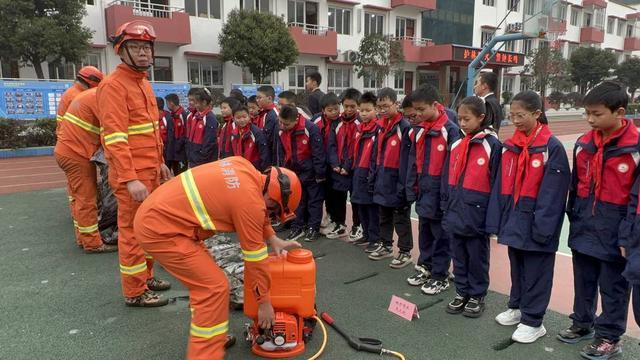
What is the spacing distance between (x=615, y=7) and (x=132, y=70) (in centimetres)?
5247

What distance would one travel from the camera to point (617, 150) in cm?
266

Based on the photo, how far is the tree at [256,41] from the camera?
711 inches

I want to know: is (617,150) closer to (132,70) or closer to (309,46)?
(132,70)

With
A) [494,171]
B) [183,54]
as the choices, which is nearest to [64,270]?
[494,171]

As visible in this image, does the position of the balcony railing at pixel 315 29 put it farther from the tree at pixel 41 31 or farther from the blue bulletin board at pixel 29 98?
the blue bulletin board at pixel 29 98

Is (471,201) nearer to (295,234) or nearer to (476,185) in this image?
(476,185)

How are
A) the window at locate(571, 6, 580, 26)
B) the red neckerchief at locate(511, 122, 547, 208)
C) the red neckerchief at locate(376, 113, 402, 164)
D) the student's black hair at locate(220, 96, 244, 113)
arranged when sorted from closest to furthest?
the red neckerchief at locate(511, 122, 547, 208) → the red neckerchief at locate(376, 113, 402, 164) → the student's black hair at locate(220, 96, 244, 113) → the window at locate(571, 6, 580, 26)

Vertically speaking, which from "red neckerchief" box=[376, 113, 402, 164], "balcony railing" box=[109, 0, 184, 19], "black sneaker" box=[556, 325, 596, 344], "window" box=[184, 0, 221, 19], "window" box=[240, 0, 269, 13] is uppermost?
"window" box=[240, 0, 269, 13]

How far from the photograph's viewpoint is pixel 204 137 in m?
6.47

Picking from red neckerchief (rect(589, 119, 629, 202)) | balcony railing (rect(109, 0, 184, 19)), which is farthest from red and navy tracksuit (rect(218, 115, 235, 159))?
balcony railing (rect(109, 0, 184, 19))

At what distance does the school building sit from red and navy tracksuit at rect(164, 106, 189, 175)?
856cm

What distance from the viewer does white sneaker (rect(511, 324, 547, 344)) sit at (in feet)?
10.1

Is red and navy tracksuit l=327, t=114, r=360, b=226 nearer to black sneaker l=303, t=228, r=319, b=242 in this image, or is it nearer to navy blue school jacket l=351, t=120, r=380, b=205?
navy blue school jacket l=351, t=120, r=380, b=205

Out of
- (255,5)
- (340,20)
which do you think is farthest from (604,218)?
(340,20)
